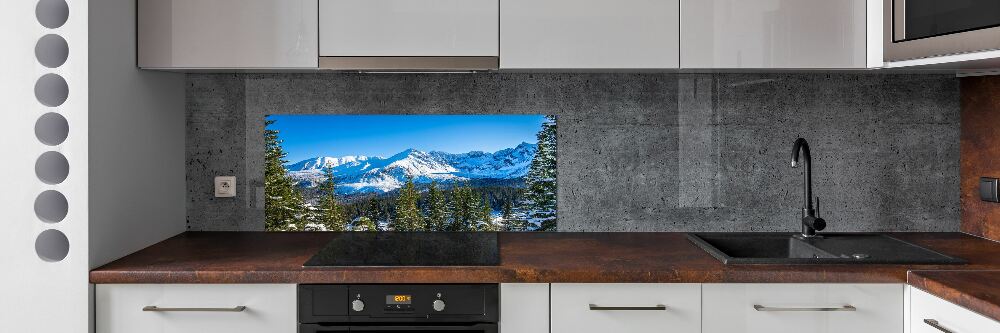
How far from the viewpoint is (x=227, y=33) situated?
6.96 ft

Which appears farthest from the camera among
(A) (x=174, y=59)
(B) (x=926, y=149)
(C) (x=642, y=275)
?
(B) (x=926, y=149)

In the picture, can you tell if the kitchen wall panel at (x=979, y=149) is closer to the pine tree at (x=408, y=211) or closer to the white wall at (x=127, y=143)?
the pine tree at (x=408, y=211)

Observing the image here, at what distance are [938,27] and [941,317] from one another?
2.57 ft

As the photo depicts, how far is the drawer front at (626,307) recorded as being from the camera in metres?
1.86

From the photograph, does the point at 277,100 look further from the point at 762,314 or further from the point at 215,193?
the point at 762,314

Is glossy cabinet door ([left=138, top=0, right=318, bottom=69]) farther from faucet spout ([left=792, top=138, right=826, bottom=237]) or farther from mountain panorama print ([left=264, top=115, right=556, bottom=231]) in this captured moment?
faucet spout ([left=792, top=138, right=826, bottom=237])

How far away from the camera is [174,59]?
2.12 m

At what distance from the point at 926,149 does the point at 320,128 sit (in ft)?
7.06
